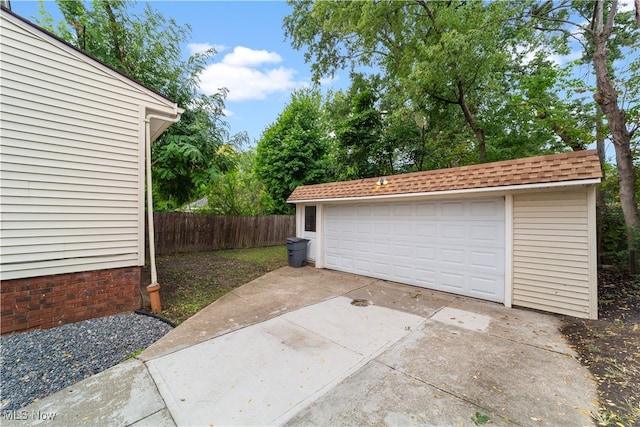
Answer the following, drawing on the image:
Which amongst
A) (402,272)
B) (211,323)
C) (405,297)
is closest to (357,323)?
(405,297)

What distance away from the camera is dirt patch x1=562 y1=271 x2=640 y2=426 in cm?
216

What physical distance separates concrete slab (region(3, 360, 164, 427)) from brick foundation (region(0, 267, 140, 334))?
170 cm

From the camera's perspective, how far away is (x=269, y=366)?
2.76 m

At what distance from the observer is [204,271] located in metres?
7.18

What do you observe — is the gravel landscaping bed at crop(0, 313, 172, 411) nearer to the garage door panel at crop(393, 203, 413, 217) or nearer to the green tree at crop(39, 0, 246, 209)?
the green tree at crop(39, 0, 246, 209)

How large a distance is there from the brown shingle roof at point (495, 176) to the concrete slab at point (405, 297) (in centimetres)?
224

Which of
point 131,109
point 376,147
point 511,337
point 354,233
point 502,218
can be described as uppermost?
point 376,147

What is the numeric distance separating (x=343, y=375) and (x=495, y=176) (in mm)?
4392

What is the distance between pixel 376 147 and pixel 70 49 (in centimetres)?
1011

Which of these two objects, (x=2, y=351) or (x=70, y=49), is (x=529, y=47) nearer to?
(x=70, y=49)

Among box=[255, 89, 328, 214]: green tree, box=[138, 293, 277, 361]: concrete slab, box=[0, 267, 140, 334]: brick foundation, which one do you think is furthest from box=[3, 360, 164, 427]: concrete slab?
box=[255, 89, 328, 214]: green tree

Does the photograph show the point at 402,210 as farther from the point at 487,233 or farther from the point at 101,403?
the point at 101,403

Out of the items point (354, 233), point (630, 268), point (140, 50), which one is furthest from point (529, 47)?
point (140, 50)

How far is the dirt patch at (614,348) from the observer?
2.16m
